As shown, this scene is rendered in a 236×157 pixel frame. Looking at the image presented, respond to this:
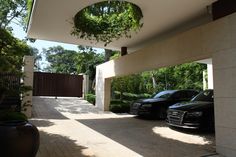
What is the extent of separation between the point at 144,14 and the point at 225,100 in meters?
3.51

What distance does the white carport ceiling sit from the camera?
20.8 ft

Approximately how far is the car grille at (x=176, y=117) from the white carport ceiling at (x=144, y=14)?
3.01 meters

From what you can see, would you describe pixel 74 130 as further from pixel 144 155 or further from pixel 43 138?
pixel 144 155

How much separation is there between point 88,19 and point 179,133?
463cm

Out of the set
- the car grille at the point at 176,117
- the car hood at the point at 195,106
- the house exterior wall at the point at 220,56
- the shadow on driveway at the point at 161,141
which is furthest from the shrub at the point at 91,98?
the house exterior wall at the point at 220,56

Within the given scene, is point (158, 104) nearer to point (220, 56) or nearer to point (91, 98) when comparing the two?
point (220, 56)

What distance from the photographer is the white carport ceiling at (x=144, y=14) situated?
633 centimetres

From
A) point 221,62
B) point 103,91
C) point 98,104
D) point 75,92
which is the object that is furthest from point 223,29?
point 75,92

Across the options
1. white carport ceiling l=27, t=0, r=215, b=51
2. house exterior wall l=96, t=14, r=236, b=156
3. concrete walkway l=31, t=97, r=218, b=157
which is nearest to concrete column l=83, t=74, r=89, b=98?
white carport ceiling l=27, t=0, r=215, b=51

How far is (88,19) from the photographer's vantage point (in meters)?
7.30

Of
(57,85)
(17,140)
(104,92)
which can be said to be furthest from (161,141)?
(57,85)

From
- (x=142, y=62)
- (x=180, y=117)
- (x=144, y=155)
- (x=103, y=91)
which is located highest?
(x=142, y=62)

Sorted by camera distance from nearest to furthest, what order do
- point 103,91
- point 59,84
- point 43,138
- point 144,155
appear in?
1. point 144,155
2. point 43,138
3. point 103,91
4. point 59,84

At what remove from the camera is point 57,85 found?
1922cm
